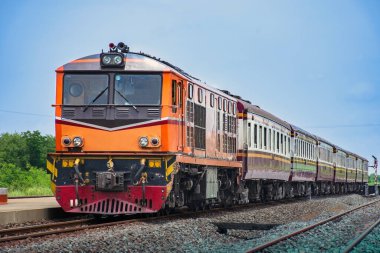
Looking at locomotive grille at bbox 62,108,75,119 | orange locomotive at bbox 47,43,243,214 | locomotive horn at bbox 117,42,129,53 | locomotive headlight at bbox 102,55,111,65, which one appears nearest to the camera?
orange locomotive at bbox 47,43,243,214

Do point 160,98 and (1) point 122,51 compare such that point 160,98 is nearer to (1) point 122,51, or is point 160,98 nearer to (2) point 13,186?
(1) point 122,51

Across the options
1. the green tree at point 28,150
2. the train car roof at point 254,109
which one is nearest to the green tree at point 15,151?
the green tree at point 28,150

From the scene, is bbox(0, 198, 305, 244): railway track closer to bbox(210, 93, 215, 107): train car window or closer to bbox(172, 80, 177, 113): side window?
bbox(172, 80, 177, 113): side window

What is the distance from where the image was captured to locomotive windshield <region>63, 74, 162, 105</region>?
15.7 m

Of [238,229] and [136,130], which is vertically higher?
[136,130]

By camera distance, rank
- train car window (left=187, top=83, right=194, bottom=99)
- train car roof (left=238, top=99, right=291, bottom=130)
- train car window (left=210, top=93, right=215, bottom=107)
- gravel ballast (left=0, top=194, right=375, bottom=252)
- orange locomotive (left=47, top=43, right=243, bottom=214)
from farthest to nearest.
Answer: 1. train car roof (left=238, top=99, right=291, bottom=130)
2. train car window (left=210, top=93, right=215, bottom=107)
3. train car window (left=187, top=83, right=194, bottom=99)
4. orange locomotive (left=47, top=43, right=243, bottom=214)
5. gravel ballast (left=0, top=194, right=375, bottom=252)

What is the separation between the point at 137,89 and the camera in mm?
15781

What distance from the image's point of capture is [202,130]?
18.4m

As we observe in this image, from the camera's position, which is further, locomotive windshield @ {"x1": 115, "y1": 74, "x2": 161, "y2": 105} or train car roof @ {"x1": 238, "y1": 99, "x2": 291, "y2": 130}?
train car roof @ {"x1": 238, "y1": 99, "x2": 291, "y2": 130}

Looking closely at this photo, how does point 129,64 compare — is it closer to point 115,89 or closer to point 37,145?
point 115,89

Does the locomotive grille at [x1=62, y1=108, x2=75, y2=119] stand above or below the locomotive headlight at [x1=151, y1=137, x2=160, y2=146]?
above

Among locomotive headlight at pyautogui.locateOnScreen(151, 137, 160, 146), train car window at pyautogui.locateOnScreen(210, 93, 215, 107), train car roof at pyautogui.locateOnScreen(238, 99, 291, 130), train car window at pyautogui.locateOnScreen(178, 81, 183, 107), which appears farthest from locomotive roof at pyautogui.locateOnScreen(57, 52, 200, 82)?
train car roof at pyautogui.locateOnScreen(238, 99, 291, 130)

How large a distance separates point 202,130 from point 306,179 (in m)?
20.2

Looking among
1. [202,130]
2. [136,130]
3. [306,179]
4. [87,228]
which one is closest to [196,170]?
[202,130]
